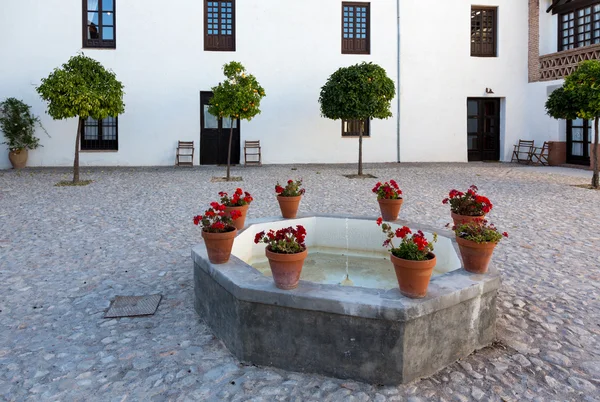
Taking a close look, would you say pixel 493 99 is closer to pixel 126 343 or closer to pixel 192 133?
pixel 192 133

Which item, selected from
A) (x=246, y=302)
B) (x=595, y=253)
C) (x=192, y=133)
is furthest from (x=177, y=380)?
(x=192, y=133)

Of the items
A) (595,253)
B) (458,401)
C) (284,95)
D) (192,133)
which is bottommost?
(458,401)

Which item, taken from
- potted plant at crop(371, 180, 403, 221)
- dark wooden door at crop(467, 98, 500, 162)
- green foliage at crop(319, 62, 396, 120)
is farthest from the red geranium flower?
dark wooden door at crop(467, 98, 500, 162)

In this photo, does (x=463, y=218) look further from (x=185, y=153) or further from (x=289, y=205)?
(x=185, y=153)

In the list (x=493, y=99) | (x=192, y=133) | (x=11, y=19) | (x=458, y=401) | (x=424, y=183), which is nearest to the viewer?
(x=458, y=401)

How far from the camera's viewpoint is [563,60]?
49.8 ft

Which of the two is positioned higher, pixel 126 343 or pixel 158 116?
pixel 158 116

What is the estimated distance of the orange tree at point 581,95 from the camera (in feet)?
31.0

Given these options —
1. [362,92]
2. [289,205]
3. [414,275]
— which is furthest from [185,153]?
[414,275]

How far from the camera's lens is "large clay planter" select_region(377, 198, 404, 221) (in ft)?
16.0

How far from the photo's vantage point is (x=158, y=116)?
15.4 metres

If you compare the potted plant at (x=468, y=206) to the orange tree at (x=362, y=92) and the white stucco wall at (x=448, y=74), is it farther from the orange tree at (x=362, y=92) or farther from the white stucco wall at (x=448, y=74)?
the white stucco wall at (x=448, y=74)

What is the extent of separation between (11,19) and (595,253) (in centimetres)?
1616

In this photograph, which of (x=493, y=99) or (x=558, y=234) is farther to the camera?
(x=493, y=99)
